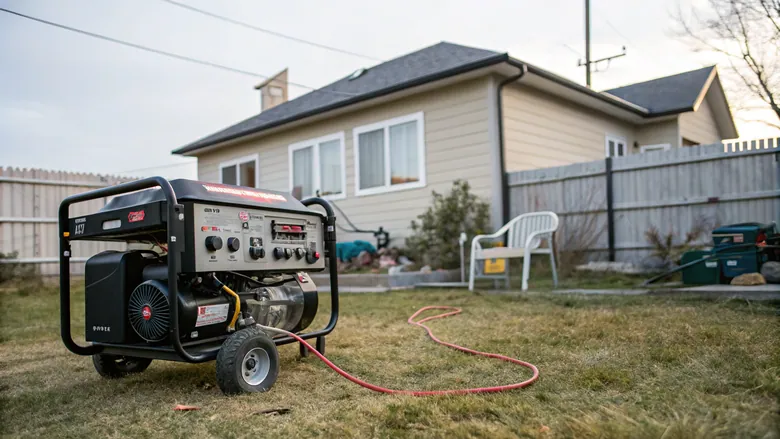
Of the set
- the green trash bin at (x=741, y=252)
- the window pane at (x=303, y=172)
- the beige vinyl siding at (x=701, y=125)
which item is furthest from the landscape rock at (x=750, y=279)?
the beige vinyl siding at (x=701, y=125)

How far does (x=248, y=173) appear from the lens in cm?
1334

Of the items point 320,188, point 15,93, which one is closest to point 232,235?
point 15,93

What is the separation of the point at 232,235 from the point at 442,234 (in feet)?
20.1

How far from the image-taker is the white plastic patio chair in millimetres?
6234

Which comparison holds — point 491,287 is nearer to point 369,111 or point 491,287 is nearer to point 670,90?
point 369,111

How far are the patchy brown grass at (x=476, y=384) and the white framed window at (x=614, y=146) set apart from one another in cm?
801

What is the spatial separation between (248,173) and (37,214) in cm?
450

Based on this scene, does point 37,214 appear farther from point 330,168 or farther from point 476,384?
point 476,384

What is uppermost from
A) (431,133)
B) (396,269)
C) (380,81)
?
(380,81)

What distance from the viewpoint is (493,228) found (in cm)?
866

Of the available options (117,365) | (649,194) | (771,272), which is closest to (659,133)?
(649,194)

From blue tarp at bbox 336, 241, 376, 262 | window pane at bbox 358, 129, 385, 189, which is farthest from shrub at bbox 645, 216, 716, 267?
window pane at bbox 358, 129, 385, 189

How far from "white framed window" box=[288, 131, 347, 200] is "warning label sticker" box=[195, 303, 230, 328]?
8267 mm

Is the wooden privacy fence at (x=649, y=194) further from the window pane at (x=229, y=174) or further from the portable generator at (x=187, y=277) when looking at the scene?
the window pane at (x=229, y=174)
